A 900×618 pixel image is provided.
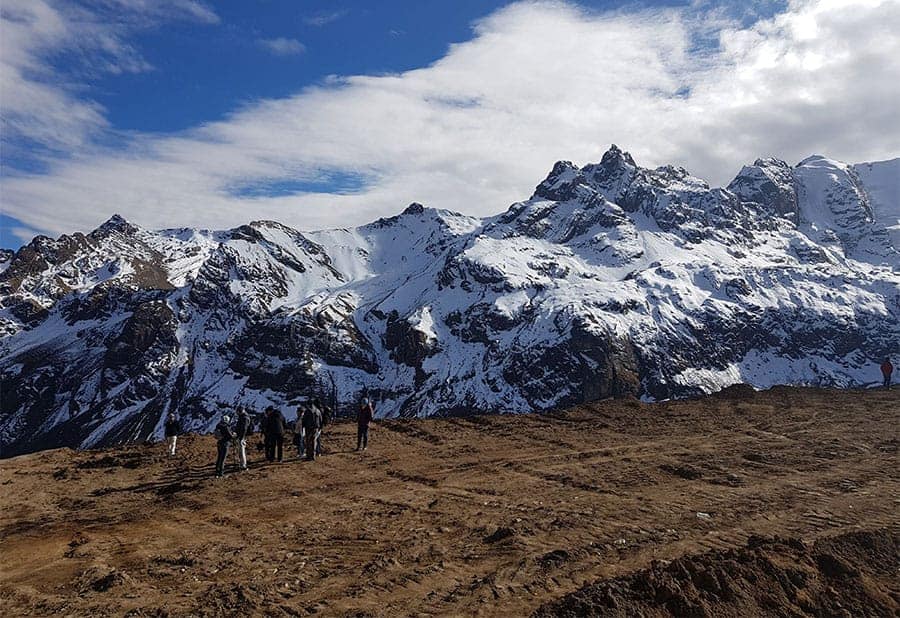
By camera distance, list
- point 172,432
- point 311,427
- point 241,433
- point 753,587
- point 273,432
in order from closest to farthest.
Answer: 1. point 753,587
2. point 241,433
3. point 273,432
4. point 311,427
5. point 172,432

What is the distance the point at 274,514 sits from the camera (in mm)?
15234

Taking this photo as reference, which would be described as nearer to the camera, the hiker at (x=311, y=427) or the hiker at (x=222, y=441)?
the hiker at (x=222, y=441)

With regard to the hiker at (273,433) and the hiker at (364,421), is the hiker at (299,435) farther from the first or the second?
the hiker at (364,421)

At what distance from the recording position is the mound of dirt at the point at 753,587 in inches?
368

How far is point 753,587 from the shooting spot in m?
10.0

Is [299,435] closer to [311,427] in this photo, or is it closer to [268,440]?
[311,427]

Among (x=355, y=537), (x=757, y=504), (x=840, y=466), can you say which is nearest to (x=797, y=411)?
(x=840, y=466)

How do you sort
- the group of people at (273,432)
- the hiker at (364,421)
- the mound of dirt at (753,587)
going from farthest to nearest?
the hiker at (364,421), the group of people at (273,432), the mound of dirt at (753,587)

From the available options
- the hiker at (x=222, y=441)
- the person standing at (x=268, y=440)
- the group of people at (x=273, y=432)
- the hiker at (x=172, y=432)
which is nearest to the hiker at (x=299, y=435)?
the group of people at (x=273, y=432)

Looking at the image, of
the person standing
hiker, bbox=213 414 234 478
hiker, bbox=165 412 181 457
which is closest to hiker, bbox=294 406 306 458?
the person standing

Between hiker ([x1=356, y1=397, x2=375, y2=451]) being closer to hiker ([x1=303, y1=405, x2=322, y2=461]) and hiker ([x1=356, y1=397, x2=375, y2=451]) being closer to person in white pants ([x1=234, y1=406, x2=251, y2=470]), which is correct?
hiker ([x1=303, y1=405, x2=322, y2=461])

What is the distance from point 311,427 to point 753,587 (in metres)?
15.3

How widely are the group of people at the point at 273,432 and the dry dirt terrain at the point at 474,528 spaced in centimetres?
61

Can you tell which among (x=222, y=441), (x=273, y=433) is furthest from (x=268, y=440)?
(x=222, y=441)
